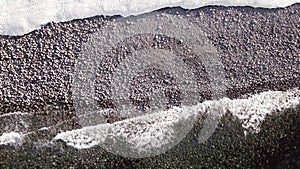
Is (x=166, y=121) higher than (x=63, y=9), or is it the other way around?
(x=63, y=9)

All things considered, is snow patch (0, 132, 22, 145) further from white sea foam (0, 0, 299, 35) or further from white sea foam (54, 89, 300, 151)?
white sea foam (0, 0, 299, 35)

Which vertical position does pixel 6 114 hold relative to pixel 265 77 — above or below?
below

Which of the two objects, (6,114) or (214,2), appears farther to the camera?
(214,2)

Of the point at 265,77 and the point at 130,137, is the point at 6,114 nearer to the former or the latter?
the point at 130,137

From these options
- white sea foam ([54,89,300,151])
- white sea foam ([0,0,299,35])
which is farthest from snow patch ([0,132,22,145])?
white sea foam ([0,0,299,35])

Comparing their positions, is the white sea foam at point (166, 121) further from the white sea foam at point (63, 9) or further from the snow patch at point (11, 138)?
the white sea foam at point (63, 9)

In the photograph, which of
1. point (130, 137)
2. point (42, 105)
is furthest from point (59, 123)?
point (130, 137)
